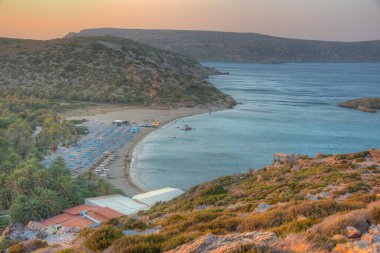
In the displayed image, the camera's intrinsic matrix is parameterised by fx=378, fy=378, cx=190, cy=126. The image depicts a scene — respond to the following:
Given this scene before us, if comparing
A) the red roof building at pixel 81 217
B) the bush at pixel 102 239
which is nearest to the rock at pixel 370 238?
the bush at pixel 102 239

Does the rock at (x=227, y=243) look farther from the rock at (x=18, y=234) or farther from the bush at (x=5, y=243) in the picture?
the rock at (x=18, y=234)

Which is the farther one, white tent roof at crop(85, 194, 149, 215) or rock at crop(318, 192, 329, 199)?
white tent roof at crop(85, 194, 149, 215)

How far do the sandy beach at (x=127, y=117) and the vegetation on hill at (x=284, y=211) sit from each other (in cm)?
1375

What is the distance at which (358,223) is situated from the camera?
8797mm

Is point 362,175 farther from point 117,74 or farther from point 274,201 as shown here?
point 117,74

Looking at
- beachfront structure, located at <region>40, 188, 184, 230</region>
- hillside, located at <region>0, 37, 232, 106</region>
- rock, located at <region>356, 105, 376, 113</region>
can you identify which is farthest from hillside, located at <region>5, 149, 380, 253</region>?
rock, located at <region>356, 105, 376, 113</region>

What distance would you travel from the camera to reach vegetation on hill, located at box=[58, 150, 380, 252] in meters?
8.59

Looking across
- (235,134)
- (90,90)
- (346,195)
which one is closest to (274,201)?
(346,195)

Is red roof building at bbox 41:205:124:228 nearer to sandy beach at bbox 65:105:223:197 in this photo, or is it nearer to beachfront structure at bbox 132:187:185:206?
beachfront structure at bbox 132:187:185:206

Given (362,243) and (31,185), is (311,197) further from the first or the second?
(31,185)

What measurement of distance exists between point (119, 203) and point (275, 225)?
17.6 m

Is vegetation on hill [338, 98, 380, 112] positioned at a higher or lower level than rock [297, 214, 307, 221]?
lower

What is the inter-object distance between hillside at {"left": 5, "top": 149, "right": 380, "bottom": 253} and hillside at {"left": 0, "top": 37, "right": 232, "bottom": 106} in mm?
72488

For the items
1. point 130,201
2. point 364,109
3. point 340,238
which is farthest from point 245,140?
point 340,238
